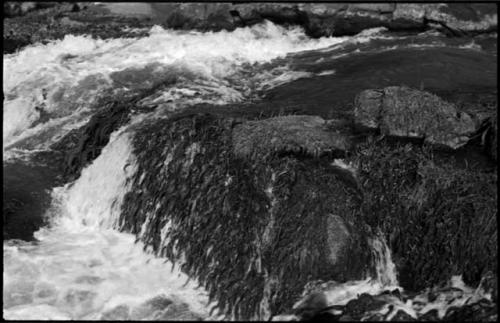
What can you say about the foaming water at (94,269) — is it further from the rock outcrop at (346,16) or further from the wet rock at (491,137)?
the rock outcrop at (346,16)

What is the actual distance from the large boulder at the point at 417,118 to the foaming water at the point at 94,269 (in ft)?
12.8

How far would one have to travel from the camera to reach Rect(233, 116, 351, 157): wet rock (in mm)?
8977

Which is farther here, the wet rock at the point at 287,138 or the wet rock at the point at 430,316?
the wet rock at the point at 287,138

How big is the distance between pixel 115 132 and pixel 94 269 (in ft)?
11.0

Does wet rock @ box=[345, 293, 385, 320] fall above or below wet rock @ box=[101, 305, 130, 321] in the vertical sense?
above

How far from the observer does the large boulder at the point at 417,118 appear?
9328mm

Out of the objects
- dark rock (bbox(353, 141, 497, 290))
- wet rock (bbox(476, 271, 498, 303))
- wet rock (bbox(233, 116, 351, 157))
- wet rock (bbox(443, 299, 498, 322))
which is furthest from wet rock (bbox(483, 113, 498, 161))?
wet rock (bbox(443, 299, 498, 322))

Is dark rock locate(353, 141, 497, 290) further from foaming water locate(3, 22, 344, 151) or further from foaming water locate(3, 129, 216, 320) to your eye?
foaming water locate(3, 22, 344, 151)

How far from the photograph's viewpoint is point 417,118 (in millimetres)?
9406

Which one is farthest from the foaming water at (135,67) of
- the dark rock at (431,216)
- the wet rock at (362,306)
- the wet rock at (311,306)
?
the wet rock at (362,306)

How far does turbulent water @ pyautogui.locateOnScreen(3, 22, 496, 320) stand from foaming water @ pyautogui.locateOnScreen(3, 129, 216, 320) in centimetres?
2

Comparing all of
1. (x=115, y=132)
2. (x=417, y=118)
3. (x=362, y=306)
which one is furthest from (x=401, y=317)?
(x=115, y=132)

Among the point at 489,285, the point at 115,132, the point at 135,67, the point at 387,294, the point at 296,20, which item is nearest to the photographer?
the point at 489,285

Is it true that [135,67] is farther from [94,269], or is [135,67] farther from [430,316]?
[430,316]
